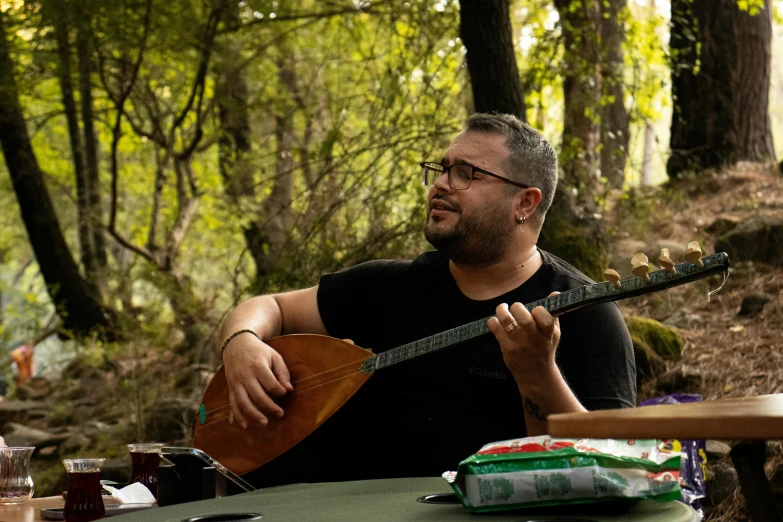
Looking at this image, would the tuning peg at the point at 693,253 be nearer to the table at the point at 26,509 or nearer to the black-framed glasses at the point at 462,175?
the black-framed glasses at the point at 462,175

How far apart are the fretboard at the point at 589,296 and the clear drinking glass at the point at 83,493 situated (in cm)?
87

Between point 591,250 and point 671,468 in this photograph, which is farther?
point 591,250

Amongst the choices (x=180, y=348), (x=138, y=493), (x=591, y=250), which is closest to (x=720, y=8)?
(x=591, y=250)

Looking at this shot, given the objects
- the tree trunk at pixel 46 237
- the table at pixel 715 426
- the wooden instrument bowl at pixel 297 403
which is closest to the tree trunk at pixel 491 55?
the wooden instrument bowl at pixel 297 403

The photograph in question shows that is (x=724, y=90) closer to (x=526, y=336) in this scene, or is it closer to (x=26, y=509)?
(x=526, y=336)

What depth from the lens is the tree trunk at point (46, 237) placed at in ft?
27.8

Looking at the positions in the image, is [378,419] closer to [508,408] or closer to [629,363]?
[508,408]

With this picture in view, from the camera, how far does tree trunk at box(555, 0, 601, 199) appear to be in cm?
577

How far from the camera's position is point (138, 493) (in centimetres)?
236

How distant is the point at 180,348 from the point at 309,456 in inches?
203

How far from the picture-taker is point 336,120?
6133mm

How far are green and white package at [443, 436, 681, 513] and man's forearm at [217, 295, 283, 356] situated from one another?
159cm

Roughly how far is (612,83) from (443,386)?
158 inches

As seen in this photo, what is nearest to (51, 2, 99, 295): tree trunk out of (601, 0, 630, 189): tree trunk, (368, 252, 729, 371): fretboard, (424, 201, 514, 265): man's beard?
(601, 0, 630, 189): tree trunk
